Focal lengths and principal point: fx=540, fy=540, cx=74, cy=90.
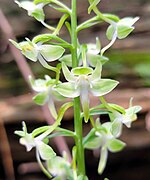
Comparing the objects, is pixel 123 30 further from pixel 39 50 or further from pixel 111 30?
pixel 39 50

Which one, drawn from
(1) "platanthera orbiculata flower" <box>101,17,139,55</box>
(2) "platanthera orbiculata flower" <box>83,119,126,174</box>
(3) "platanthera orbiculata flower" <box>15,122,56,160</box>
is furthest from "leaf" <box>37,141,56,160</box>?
(1) "platanthera orbiculata flower" <box>101,17,139,55</box>

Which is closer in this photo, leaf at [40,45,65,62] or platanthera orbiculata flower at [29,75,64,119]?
leaf at [40,45,65,62]

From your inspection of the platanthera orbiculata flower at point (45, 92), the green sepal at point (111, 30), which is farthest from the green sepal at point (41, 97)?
the green sepal at point (111, 30)

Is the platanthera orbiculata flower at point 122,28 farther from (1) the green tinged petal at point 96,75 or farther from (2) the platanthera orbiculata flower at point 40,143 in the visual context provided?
(2) the platanthera orbiculata flower at point 40,143

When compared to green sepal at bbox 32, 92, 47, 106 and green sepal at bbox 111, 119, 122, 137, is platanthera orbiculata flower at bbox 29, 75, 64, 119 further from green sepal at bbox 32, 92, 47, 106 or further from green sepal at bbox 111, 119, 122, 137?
green sepal at bbox 111, 119, 122, 137

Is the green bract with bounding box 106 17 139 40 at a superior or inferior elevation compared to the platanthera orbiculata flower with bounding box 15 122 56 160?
superior

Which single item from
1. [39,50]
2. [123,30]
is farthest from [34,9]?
[123,30]
